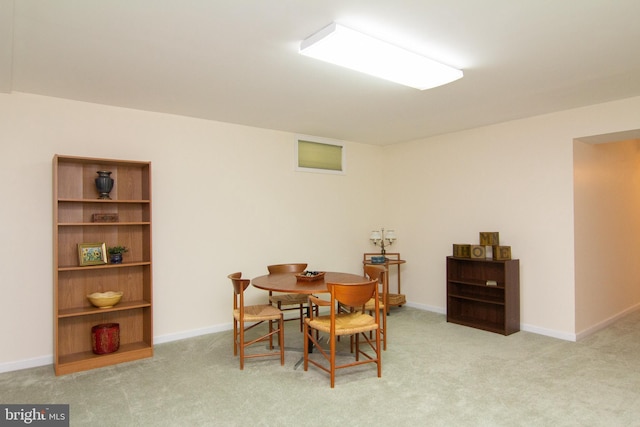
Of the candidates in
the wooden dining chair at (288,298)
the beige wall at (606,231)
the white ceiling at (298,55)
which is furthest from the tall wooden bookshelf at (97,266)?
the beige wall at (606,231)

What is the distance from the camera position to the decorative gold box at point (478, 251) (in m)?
4.84

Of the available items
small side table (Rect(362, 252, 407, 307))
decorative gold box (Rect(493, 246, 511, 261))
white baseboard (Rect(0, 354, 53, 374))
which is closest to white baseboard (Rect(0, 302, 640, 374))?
white baseboard (Rect(0, 354, 53, 374))

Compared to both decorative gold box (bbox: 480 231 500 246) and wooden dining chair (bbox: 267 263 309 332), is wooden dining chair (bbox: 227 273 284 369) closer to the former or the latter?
wooden dining chair (bbox: 267 263 309 332)

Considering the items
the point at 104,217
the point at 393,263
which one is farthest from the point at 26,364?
the point at 393,263

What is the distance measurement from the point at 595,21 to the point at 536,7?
464 millimetres

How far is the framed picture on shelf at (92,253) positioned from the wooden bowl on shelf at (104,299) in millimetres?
301

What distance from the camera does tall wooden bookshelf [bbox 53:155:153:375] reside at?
3.62 m

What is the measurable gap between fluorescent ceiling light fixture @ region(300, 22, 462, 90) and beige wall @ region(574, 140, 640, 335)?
233cm

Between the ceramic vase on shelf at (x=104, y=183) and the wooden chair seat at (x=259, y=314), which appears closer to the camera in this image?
the wooden chair seat at (x=259, y=314)

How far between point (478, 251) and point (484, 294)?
577 millimetres

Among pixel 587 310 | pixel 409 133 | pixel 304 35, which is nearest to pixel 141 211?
pixel 304 35

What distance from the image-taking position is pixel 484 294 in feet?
16.4

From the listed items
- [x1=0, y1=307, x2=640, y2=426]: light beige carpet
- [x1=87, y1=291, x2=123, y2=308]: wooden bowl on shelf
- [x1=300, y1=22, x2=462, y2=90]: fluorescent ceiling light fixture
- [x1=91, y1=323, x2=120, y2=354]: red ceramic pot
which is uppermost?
[x1=300, y1=22, x2=462, y2=90]: fluorescent ceiling light fixture

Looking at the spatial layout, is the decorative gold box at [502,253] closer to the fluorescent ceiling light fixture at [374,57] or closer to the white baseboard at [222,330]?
the white baseboard at [222,330]
